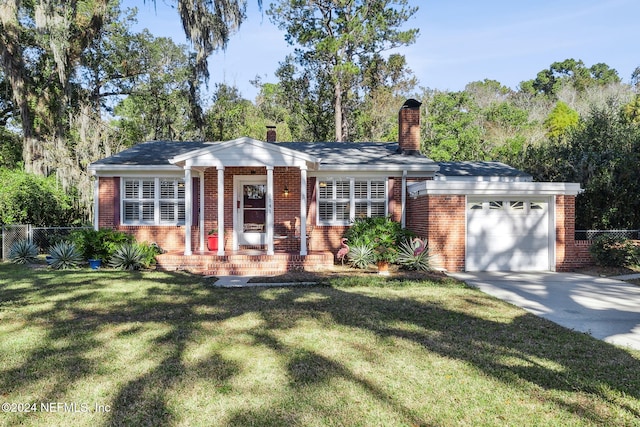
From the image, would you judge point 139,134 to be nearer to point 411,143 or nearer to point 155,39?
point 155,39

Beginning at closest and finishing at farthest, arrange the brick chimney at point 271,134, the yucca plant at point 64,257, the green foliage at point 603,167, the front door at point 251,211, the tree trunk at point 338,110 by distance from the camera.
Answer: the yucca plant at point 64,257 < the front door at point 251,211 < the green foliage at point 603,167 < the brick chimney at point 271,134 < the tree trunk at point 338,110

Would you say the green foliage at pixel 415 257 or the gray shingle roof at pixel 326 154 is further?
the gray shingle roof at pixel 326 154

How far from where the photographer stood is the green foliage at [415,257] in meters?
10.7

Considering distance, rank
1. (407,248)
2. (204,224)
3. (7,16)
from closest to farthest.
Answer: (407,248), (204,224), (7,16)

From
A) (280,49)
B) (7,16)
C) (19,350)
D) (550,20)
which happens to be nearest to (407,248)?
(19,350)

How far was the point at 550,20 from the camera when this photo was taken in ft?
57.5

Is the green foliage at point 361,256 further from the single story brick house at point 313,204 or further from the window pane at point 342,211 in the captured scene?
the window pane at point 342,211

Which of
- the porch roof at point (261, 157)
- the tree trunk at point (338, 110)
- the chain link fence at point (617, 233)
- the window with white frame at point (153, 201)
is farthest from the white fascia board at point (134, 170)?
the tree trunk at point (338, 110)

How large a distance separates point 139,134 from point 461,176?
66.3ft

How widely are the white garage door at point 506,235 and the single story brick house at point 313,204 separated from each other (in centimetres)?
3

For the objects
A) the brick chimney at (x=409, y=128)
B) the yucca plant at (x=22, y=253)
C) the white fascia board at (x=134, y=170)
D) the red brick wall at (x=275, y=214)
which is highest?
the brick chimney at (x=409, y=128)

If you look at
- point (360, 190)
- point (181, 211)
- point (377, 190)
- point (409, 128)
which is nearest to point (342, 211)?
point (360, 190)

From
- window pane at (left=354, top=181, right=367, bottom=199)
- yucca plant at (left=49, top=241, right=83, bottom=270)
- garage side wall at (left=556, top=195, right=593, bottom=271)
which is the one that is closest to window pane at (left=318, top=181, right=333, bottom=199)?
window pane at (left=354, top=181, right=367, bottom=199)

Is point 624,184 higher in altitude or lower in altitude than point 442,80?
lower
